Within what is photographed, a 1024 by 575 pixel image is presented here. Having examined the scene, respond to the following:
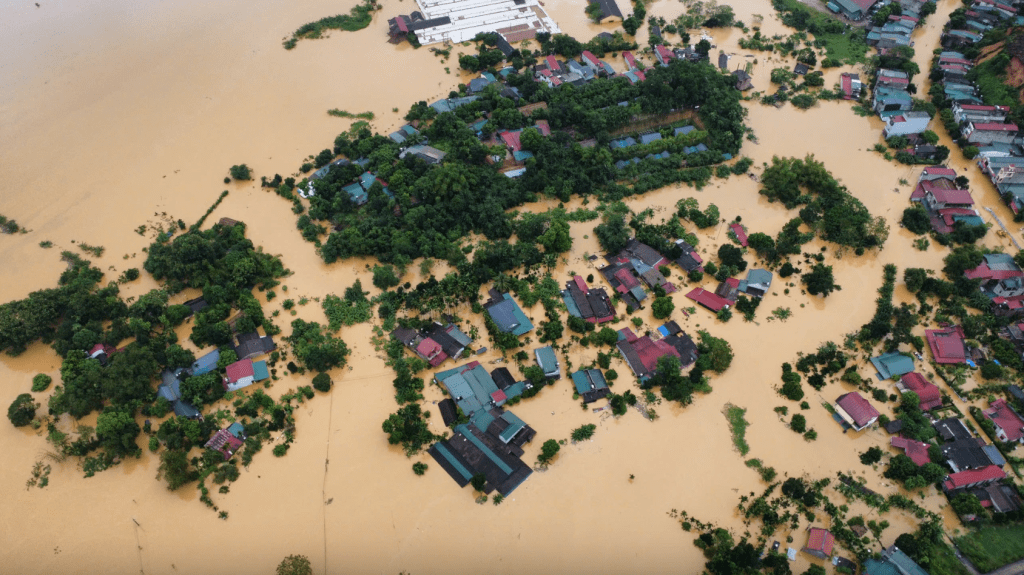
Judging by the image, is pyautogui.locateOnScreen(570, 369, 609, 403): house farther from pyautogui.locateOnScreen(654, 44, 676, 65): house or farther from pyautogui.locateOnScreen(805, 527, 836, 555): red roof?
pyautogui.locateOnScreen(654, 44, 676, 65): house

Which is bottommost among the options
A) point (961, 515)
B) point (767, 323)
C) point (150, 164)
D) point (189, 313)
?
point (961, 515)

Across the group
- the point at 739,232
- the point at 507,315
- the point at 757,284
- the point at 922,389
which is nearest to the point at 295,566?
the point at 507,315

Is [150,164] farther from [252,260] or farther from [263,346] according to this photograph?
[263,346]

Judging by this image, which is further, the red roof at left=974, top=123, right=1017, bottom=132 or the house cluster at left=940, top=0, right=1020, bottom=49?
the house cluster at left=940, top=0, right=1020, bottom=49

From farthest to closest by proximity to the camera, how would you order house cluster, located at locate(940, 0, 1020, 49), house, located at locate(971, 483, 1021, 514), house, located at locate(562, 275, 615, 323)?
1. house cluster, located at locate(940, 0, 1020, 49)
2. house, located at locate(562, 275, 615, 323)
3. house, located at locate(971, 483, 1021, 514)

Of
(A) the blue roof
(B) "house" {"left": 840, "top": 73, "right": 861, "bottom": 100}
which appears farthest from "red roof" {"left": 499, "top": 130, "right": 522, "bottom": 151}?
(B) "house" {"left": 840, "top": 73, "right": 861, "bottom": 100}

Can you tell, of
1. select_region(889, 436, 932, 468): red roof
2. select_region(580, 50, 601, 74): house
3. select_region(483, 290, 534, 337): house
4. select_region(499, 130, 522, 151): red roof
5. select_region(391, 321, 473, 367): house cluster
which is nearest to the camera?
select_region(889, 436, 932, 468): red roof

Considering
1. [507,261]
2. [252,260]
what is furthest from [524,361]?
[252,260]

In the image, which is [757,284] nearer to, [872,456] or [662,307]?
[662,307]
